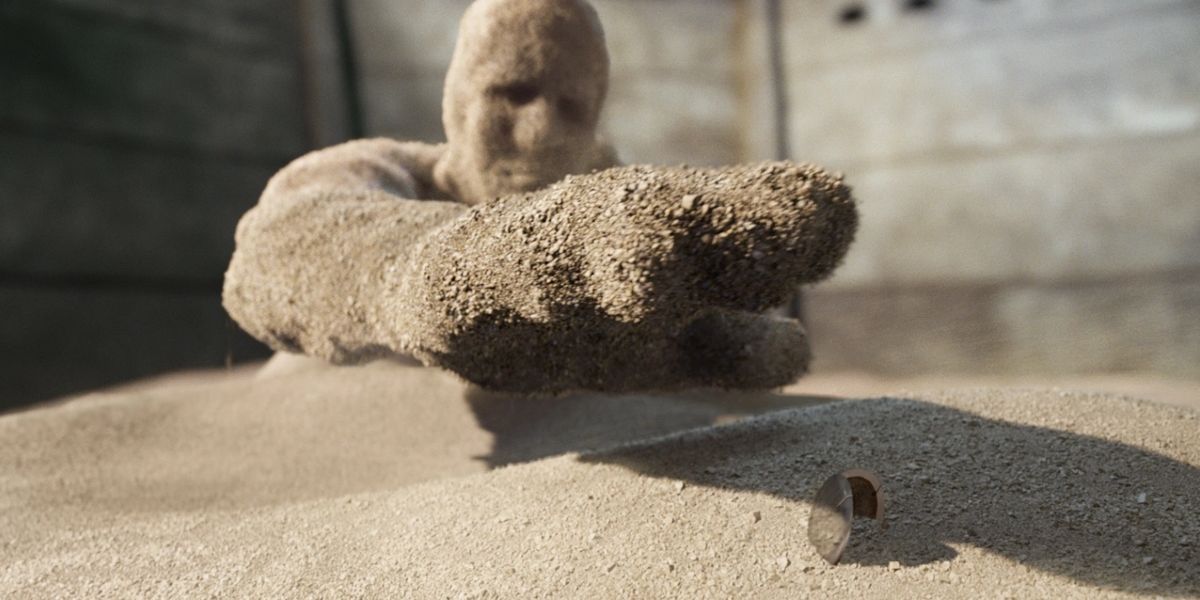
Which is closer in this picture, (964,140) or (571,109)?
(571,109)

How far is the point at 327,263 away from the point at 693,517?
2.18ft

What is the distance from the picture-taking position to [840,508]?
1.00 m

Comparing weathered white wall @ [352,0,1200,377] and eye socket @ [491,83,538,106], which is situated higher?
eye socket @ [491,83,538,106]

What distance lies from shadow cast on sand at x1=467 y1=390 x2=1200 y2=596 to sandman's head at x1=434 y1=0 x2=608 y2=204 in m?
0.62

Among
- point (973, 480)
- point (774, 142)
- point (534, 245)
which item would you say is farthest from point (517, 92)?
point (774, 142)

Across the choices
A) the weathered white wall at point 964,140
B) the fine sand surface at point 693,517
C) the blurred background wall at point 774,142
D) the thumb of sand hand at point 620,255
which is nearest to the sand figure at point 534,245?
the thumb of sand hand at point 620,255

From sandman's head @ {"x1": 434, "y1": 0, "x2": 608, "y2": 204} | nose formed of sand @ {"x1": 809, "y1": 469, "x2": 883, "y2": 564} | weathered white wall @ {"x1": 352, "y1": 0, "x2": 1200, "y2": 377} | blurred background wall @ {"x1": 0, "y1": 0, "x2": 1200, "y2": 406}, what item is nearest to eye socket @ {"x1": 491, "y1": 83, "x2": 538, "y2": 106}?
sandman's head @ {"x1": 434, "y1": 0, "x2": 608, "y2": 204}

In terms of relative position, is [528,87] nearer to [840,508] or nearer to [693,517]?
[693,517]

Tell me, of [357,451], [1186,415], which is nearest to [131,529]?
[357,451]

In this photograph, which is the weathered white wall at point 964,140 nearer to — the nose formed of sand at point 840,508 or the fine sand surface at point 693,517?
the fine sand surface at point 693,517

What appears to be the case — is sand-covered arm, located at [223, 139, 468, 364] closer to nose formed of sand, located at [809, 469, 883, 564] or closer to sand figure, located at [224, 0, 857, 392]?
sand figure, located at [224, 0, 857, 392]

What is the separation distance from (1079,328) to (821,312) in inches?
46.8

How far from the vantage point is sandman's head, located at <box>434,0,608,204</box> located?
5.46ft

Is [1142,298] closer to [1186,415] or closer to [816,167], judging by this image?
[1186,415]
